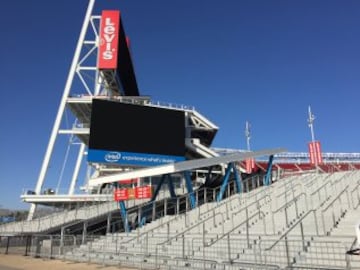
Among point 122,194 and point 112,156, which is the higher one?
point 112,156

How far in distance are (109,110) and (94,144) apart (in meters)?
4.73

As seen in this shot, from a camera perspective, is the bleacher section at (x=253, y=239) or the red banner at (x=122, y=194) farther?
the red banner at (x=122, y=194)

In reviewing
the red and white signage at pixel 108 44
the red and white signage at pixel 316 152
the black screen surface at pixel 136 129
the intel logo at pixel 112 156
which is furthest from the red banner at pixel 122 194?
the red and white signage at pixel 108 44

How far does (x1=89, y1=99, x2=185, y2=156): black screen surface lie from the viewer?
1645 inches

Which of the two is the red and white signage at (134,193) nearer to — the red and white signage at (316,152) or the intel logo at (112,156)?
the intel logo at (112,156)

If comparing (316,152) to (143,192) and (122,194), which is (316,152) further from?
(122,194)

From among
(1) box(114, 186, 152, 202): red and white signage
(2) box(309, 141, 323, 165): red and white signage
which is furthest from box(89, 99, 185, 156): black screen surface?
(1) box(114, 186, 152, 202): red and white signage

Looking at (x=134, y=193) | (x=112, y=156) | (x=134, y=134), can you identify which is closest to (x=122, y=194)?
(x=134, y=193)

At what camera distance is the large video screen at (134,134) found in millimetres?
41500

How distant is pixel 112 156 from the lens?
41.5 meters

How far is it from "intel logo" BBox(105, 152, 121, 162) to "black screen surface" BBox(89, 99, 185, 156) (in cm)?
61

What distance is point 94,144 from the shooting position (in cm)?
4097

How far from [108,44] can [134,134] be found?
1296 cm

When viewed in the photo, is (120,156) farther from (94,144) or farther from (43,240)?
(43,240)
